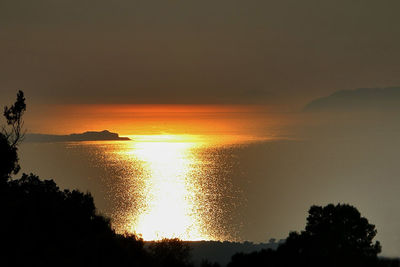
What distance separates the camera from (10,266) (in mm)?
26031

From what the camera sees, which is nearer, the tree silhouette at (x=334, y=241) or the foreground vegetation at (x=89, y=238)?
the foreground vegetation at (x=89, y=238)

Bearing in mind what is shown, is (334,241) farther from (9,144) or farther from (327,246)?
(9,144)

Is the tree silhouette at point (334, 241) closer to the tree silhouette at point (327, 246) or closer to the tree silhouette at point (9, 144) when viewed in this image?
the tree silhouette at point (327, 246)

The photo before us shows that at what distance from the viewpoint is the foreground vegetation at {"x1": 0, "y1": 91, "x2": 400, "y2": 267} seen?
28031 mm

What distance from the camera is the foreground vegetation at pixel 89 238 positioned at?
92.0 feet

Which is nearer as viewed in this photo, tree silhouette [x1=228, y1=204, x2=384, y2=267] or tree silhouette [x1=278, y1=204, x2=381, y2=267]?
tree silhouette [x1=228, y1=204, x2=384, y2=267]

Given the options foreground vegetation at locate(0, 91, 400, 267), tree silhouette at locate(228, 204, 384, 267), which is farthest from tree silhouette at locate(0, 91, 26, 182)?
tree silhouette at locate(228, 204, 384, 267)

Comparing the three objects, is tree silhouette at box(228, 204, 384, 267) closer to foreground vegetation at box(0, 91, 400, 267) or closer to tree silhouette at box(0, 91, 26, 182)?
foreground vegetation at box(0, 91, 400, 267)

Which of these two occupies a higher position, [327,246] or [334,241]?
[334,241]

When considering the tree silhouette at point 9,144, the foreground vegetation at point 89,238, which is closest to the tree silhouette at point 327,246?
the foreground vegetation at point 89,238

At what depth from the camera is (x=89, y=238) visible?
3353 cm

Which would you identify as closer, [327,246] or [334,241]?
[327,246]

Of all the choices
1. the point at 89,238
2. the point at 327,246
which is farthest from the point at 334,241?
the point at 89,238

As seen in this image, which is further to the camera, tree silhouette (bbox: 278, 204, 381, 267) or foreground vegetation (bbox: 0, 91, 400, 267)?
tree silhouette (bbox: 278, 204, 381, 267)
